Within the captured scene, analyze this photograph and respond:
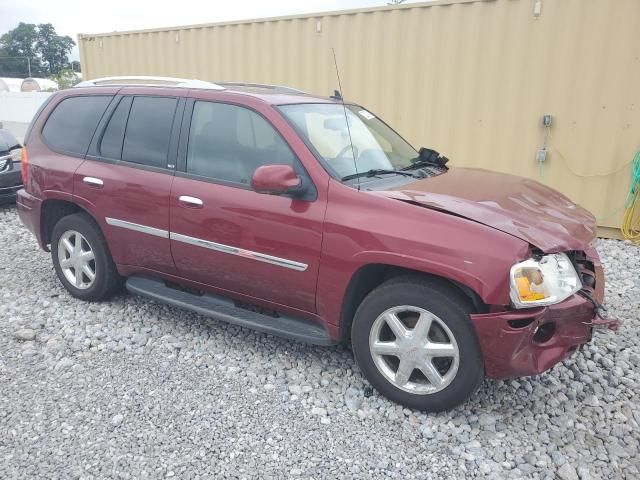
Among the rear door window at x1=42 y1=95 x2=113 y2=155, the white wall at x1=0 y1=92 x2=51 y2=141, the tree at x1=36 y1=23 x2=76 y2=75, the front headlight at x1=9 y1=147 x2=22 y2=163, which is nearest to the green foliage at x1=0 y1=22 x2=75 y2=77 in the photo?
the tree at x1=36 y1=23 x2=76 y2=75

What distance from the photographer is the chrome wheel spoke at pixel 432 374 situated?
2918 mm

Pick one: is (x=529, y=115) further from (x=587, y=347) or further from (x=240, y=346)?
(x=240, y=346)

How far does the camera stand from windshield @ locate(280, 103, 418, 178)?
133 inches

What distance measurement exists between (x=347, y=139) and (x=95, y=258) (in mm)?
2312

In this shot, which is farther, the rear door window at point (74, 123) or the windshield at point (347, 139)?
the rear door window at point (74, 123)

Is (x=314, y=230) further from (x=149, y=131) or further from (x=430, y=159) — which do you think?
(x=149, y=131)

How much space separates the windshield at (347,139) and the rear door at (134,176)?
97 cm

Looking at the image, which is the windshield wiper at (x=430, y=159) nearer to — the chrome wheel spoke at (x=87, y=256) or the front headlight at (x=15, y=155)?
the chrome wheel spoke at (x=87, y=256)

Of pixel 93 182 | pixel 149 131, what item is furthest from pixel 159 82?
pixel 93 182

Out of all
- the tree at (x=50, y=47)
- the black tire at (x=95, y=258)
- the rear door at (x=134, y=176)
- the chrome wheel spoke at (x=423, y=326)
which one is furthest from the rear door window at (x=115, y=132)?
the tree at (x=50, y=47)

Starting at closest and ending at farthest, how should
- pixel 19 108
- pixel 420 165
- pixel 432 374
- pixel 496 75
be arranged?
pixel 432 374
pixel 420 165
pixel 496 75
pixel 19 108

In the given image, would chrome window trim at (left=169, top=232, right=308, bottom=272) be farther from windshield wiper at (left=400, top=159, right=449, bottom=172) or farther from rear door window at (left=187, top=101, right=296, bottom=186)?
windshield wiper at (left=400, top=159, right=449, bottom=172)

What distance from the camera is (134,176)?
3902 millimetres

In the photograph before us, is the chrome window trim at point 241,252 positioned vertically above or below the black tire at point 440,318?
above
